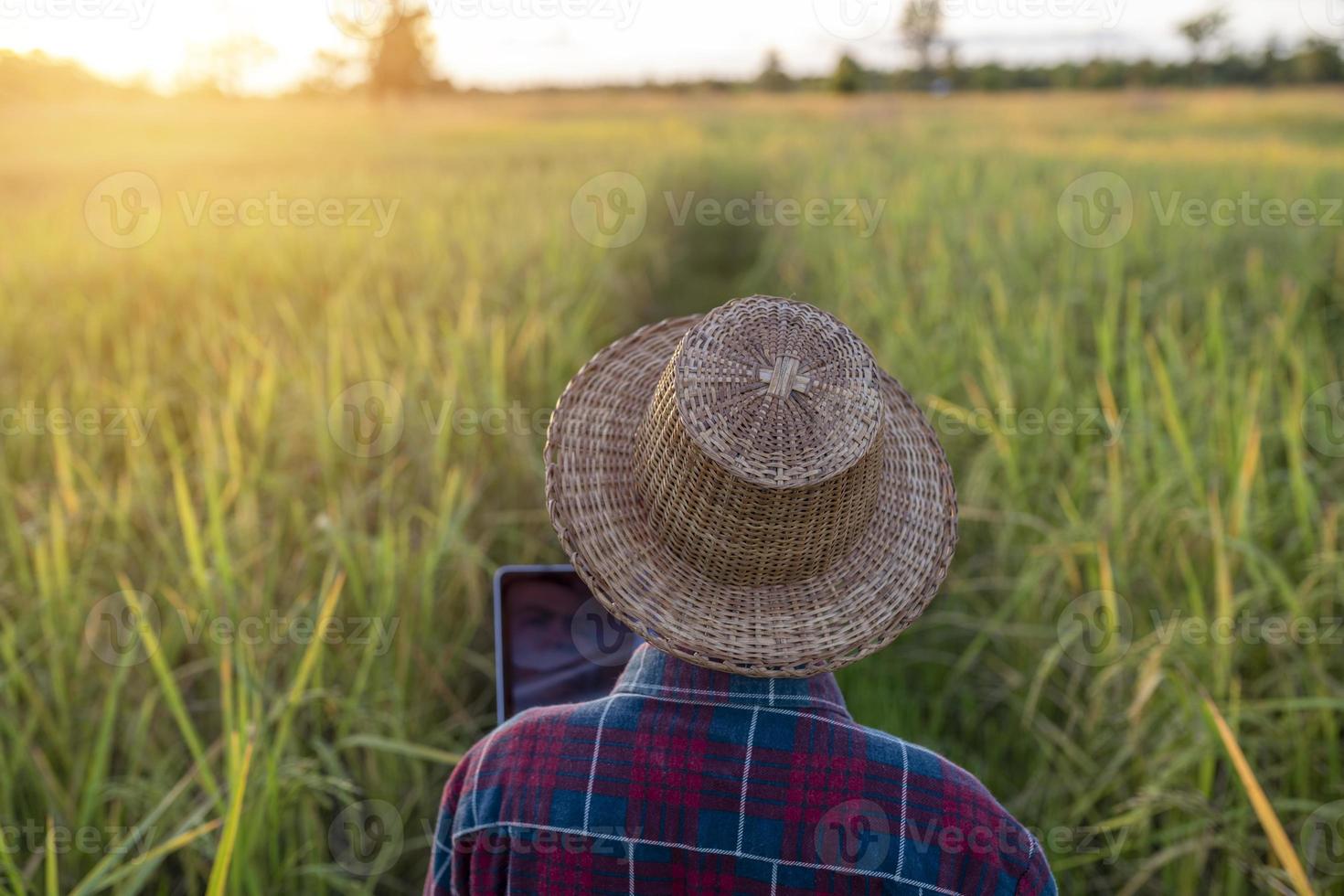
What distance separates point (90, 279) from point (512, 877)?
3996 mm

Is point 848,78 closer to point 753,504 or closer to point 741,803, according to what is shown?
point 753,504

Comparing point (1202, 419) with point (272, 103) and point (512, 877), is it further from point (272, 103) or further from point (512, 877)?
point (272, 103)

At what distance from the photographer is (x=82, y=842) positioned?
4.99 ft

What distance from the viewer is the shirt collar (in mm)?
851

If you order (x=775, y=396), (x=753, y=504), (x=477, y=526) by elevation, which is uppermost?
(x=775, y=396)

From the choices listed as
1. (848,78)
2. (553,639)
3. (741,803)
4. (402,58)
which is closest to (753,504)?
(741,803)

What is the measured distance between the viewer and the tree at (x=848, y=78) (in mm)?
31984

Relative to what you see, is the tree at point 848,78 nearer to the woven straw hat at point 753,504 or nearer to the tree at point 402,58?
the tree at point 402,58

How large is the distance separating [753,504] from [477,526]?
174 centimetres

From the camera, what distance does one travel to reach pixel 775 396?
864 millimetres

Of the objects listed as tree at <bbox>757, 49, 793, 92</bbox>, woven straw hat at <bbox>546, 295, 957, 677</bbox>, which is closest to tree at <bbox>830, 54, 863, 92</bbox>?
tree at <bbox>757, 49, 793, 92</bbox>

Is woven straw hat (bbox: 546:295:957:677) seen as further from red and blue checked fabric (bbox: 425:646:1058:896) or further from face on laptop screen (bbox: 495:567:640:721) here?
face on laptop screen (bbox: 495:567:640:721)

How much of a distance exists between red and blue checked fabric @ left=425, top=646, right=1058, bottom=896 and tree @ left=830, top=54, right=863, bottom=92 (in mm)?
34087

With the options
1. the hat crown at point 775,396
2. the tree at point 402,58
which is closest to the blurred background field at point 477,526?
the hat crown at point 775,396
